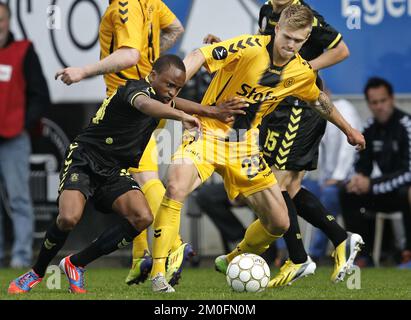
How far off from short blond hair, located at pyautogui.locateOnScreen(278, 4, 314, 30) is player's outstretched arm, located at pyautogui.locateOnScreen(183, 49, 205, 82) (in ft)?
2.07

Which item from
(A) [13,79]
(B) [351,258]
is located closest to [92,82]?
(A) [13,79]

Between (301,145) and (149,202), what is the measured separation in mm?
1319

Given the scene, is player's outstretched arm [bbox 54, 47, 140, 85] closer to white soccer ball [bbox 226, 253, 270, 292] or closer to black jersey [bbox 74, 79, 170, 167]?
black jersey [bbox 74, 79, 170, 167]

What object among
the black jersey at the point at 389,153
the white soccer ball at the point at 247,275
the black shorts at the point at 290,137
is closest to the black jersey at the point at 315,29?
the black shorts at the point at 290,137

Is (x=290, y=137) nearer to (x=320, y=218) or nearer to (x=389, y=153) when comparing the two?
(x=320, y=218)

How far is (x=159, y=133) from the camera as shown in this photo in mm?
10117

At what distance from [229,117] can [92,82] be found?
15.2 feet

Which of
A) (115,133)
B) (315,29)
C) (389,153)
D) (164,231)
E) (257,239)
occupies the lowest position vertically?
A: (389,153)

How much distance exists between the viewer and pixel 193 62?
767 cm

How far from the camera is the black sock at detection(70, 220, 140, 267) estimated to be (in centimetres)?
775

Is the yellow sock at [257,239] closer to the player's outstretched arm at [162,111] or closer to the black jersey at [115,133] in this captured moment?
the black jersey at [115,133]

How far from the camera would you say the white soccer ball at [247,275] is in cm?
765

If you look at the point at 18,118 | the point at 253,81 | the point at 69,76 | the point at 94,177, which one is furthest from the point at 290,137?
the point at 18,118

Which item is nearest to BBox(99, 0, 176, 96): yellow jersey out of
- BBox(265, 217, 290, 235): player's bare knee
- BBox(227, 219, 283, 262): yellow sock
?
BBox(227, 219, 283, 262): yellow sock
